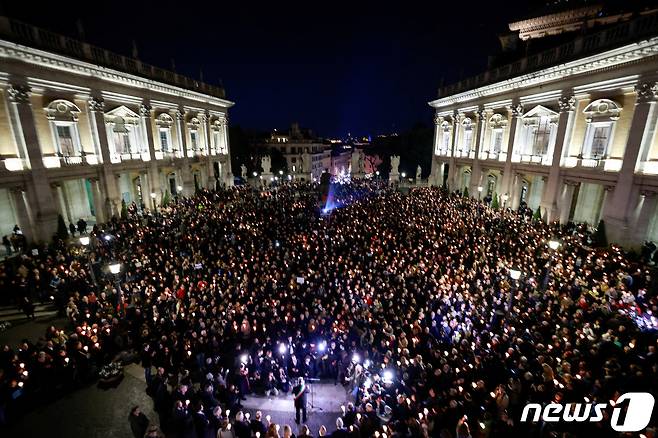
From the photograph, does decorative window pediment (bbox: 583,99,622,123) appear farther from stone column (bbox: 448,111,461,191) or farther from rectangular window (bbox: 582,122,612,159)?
stone column (bbox: 448,111,461,191)

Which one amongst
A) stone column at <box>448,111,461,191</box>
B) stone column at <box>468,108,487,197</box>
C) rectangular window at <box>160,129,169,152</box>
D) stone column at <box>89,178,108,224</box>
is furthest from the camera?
stone column at <box>448,111,461,191</box>

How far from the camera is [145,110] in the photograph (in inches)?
1121

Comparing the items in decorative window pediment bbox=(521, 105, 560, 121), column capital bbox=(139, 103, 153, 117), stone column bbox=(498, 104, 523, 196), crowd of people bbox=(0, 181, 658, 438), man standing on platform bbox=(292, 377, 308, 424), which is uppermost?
column capital bbox=(139, 103, 153, 117)

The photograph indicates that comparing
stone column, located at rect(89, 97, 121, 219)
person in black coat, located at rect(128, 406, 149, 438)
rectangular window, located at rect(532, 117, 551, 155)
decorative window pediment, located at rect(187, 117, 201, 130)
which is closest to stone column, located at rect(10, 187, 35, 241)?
stone column, located at rect(89, 97, 121, 219)

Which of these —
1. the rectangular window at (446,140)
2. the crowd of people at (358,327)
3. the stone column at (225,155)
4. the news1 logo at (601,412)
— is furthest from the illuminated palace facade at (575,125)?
the stone column at (225,155)

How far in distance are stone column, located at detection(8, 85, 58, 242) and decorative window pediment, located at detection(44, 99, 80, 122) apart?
1.69 m

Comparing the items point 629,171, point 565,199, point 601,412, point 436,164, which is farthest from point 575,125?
point 436,164

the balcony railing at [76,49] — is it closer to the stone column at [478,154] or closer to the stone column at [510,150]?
the stone column at [478,154]

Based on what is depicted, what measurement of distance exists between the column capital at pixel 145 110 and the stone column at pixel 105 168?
4717 mm

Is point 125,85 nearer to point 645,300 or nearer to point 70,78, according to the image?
point 70,78

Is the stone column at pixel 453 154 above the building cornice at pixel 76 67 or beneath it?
beneath

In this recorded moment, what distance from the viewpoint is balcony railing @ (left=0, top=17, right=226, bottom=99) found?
1712cm

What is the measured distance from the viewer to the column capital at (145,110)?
28.2 m

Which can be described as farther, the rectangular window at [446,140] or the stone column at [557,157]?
the rectangular window at [446,140]
